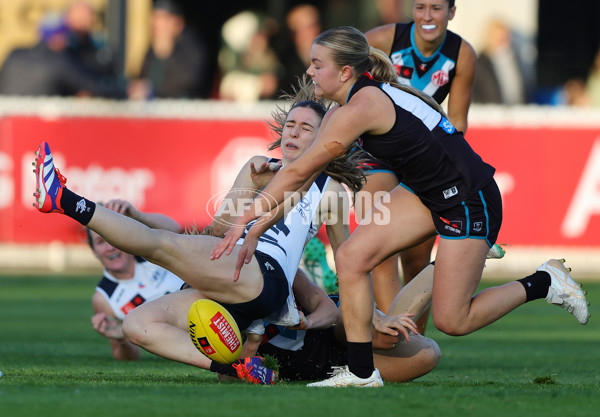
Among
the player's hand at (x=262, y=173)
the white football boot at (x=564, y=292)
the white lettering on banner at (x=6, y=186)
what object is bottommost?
the white lettering on banner at (x=6, y=186)

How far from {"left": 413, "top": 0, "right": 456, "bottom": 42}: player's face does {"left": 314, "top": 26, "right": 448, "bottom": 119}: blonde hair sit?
1.61 m

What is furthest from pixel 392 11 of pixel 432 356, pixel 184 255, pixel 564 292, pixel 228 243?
pixel 228 243

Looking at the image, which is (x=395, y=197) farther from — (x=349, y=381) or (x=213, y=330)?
(x=213, y=330)

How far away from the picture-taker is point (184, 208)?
47.4 ft

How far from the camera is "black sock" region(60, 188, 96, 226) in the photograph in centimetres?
593

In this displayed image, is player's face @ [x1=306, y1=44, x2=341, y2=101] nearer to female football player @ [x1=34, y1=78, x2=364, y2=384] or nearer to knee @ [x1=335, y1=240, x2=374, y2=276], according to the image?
female football player @ [x1=34, y1=78, x2=364, y2=384]

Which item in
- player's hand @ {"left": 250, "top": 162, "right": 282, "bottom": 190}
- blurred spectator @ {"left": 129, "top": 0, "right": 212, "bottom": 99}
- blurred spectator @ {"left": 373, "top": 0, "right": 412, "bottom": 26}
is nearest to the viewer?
player's hand @ {"left": 250, "top": 162, "right": 282, "bottom": 190}

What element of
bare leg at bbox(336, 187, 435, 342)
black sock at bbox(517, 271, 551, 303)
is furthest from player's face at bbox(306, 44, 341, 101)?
black sock at bbox(517, 271, 551, 303)

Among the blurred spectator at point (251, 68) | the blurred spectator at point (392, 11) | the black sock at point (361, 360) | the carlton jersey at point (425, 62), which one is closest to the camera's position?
the black sock at point (361, 360)

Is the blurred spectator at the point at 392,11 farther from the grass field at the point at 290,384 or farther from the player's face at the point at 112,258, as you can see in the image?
the player's face at the point at 112,258

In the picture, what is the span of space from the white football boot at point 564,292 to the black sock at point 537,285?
0.03 meters

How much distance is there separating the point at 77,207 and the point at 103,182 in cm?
850

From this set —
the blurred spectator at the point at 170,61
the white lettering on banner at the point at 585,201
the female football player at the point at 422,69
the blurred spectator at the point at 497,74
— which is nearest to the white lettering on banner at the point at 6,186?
the blurred spectator at the point at 170,61

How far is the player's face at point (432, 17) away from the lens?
7.68 meters
